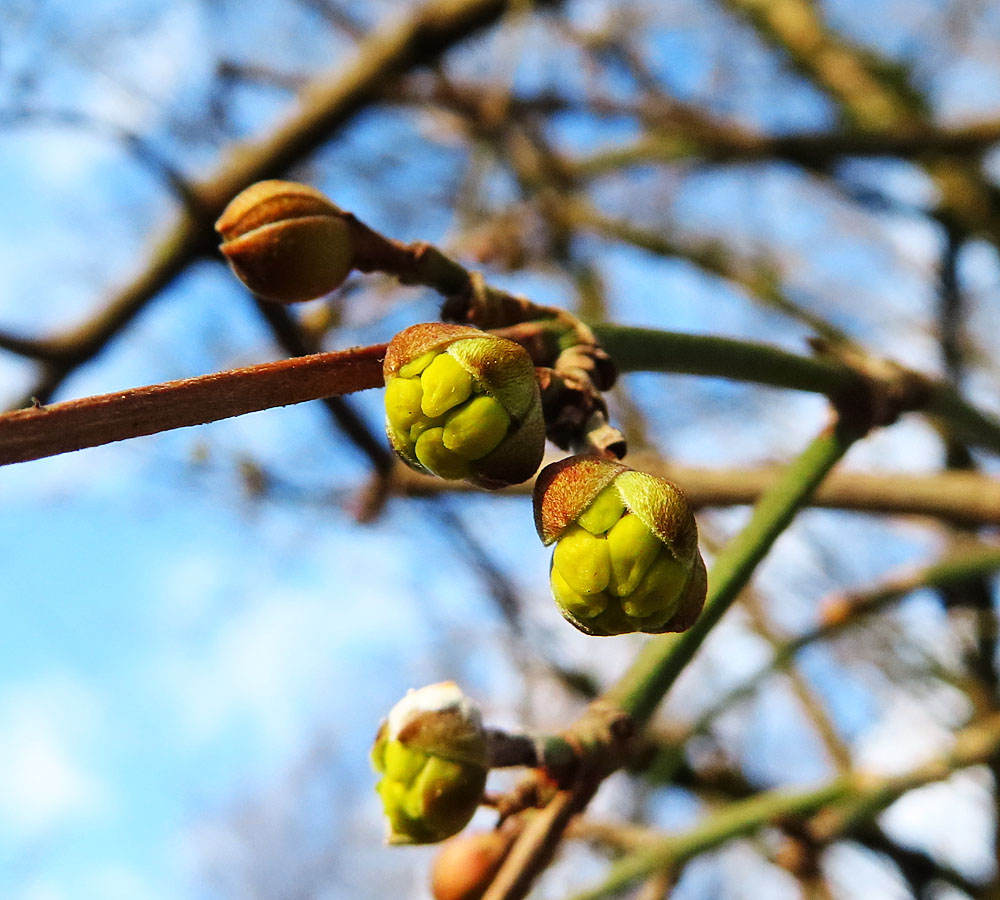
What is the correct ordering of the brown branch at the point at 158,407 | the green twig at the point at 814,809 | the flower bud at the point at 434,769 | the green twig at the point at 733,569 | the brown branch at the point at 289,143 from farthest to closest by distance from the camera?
the brown branch at the point at 289,143 → the green twig at the point at 814,809 → the green twig at the point at 733,569 → the flower bud at the point at 434,769 → the brown branch at the point at 158,407

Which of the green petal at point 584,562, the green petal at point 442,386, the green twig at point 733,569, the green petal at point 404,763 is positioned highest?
the green petal at point 442,386

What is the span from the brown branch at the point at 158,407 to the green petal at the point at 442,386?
0.08 metres

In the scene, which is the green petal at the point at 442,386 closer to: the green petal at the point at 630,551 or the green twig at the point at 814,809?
the green petal at the point at 630,551

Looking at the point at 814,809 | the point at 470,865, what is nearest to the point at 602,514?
the point at 470,865

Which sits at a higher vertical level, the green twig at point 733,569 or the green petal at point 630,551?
the green petal at point 630,551

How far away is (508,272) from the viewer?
3.70m

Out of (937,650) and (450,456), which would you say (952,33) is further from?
(450,456)

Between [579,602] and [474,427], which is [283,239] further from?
[579,602]

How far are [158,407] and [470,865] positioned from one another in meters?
0.59

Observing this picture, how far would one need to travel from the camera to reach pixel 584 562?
81cm

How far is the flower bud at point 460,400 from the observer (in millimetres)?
806

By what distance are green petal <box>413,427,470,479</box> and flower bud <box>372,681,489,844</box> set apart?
0.84 ft

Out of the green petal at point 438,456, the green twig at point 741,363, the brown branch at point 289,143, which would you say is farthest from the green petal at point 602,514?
the brown branch at point 289,143

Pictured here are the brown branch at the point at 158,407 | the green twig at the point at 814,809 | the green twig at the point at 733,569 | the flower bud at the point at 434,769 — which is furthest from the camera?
the green twig at the point at 814,809
